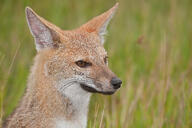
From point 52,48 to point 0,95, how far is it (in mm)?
868

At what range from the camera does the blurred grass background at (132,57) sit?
6.81 meters

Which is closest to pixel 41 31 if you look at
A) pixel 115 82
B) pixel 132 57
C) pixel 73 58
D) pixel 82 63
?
pixel 73 58

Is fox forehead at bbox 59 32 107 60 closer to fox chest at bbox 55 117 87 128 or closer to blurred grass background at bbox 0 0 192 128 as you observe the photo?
blurred grass background at bbox 0 0 192 128

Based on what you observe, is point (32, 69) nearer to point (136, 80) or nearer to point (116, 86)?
point (116, 86)

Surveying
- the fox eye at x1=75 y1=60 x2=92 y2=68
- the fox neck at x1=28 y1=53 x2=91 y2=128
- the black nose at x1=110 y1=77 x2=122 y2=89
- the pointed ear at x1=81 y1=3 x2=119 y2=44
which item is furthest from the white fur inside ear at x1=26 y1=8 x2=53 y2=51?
the black nose at x1=110 y1=77 x2=122 y2=89

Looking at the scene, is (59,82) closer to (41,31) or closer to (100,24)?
(41,31)

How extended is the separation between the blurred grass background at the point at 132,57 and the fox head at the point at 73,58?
276 mm

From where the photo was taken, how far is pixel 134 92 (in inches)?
298

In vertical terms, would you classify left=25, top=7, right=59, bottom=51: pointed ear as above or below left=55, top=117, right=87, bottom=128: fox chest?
above

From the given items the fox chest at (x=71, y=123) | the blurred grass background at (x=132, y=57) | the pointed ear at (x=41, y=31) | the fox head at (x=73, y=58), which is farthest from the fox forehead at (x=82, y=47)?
the fox chest at (x=71, y=123)

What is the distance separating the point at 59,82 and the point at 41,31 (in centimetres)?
69

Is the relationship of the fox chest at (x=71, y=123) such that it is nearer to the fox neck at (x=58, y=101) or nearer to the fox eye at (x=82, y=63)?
the fox neck at (x=58, y=101)

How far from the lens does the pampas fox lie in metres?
5.74

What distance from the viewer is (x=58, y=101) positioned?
581 cm
